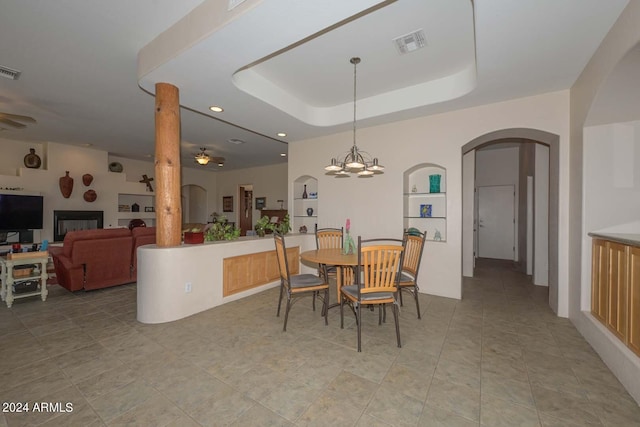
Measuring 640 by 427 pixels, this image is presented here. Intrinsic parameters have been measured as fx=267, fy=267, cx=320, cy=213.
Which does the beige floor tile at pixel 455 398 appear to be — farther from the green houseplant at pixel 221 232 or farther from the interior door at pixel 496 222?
the interior door at pixel 496 222

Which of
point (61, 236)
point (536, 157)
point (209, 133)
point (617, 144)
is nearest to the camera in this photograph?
point (617, 144)

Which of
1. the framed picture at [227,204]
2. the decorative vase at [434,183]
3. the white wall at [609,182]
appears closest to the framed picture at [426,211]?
the decorative vase at [434,183]

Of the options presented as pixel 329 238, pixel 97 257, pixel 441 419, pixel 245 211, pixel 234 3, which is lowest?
pixel 441 419

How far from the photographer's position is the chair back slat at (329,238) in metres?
4.41

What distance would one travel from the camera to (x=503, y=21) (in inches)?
82.0

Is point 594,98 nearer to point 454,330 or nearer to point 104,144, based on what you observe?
point 454,330

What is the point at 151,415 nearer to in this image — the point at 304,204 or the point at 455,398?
the point at 455,398

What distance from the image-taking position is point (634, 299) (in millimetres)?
2027

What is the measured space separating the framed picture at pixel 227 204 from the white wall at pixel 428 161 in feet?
19.7

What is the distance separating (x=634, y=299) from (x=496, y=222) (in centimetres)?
592

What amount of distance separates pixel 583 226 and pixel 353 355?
110 inches

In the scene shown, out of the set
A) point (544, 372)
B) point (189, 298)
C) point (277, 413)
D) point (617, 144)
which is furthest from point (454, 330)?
point (189, 298)

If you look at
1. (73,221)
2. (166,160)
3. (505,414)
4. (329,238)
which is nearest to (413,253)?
(329,238)

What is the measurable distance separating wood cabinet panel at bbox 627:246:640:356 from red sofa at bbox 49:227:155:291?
5.95 metres
